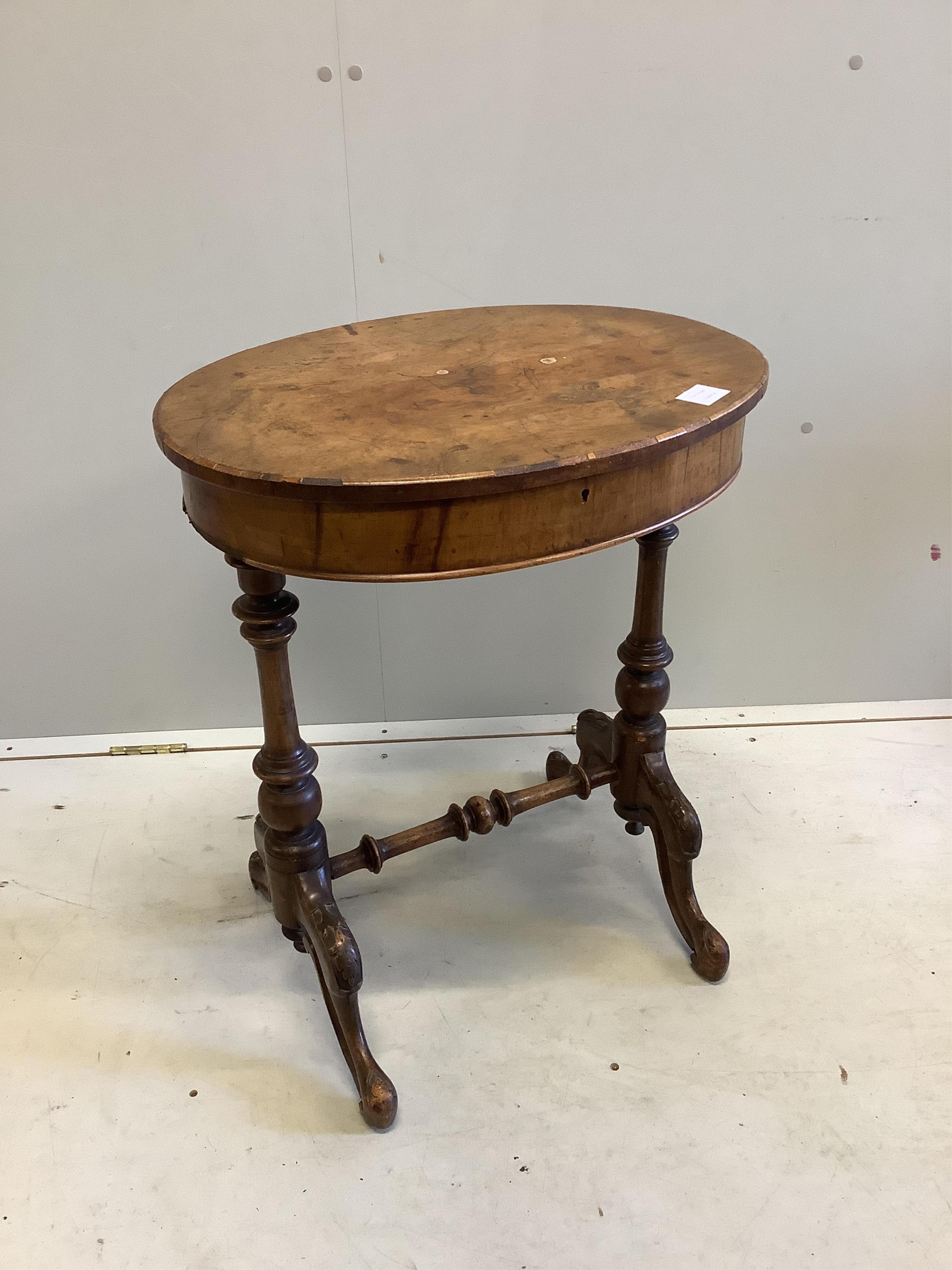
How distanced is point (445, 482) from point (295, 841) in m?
0.84

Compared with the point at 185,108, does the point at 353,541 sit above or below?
below

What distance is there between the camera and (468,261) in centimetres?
226

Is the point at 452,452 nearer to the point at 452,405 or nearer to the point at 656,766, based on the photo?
the point at 452,405

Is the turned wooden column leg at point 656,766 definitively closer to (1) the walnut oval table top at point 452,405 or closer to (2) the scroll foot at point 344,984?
(1) the walnut oval table top at point 452,405

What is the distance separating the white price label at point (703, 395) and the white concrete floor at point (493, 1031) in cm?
110

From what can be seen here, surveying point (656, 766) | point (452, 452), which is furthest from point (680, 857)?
point (452, 452)

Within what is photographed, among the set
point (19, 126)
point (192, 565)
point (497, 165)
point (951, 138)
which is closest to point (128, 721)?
point (192, 565)

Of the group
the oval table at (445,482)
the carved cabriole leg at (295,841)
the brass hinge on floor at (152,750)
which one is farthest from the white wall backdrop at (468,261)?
the carved cabriole leg at (295,841)

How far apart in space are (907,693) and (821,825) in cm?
67

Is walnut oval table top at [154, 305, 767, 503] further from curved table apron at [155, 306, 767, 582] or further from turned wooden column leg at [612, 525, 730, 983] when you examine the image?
turned wooden column leg at [612, 525, 730, 983]

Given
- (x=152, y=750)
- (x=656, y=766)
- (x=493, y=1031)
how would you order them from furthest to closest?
(x=152, y=750), (x=656, y=766), (x=493, y=1031)

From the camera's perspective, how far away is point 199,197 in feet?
7.17

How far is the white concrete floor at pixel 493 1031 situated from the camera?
1.51m

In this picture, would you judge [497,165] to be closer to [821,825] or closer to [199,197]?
[199,197]
